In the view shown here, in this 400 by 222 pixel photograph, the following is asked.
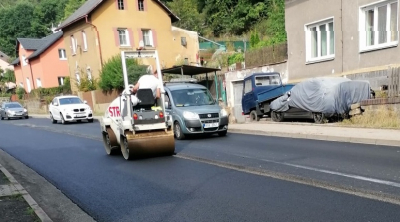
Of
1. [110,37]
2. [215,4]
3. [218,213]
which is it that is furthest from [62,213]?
[215,4]

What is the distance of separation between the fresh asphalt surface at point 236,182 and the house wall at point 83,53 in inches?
973

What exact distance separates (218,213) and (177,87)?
9053mm

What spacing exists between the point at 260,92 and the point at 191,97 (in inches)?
182

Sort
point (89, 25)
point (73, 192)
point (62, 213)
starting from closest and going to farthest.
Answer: point (62, 213) → point (73, 192) → point (89, 25)

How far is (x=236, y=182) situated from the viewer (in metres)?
6.27

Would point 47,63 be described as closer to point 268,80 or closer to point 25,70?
point 25,70

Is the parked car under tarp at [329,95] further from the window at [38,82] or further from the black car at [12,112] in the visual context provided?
the window at [38,82]

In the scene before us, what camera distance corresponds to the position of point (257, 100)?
16469mm

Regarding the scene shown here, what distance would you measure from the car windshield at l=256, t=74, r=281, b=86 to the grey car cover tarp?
132 inches

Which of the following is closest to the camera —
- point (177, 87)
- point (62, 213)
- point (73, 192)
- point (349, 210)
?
point (349, 210)

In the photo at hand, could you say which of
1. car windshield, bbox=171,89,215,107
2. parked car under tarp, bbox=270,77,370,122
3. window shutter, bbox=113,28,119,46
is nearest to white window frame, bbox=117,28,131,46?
window shutter, bbox=113,28,119,46

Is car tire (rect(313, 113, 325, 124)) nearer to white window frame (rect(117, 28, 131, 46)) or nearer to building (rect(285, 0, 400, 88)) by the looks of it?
building (rect(285, 0, 400, 88))

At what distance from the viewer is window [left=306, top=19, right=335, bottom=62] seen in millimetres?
16953

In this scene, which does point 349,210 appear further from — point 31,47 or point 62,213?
point 31,47
